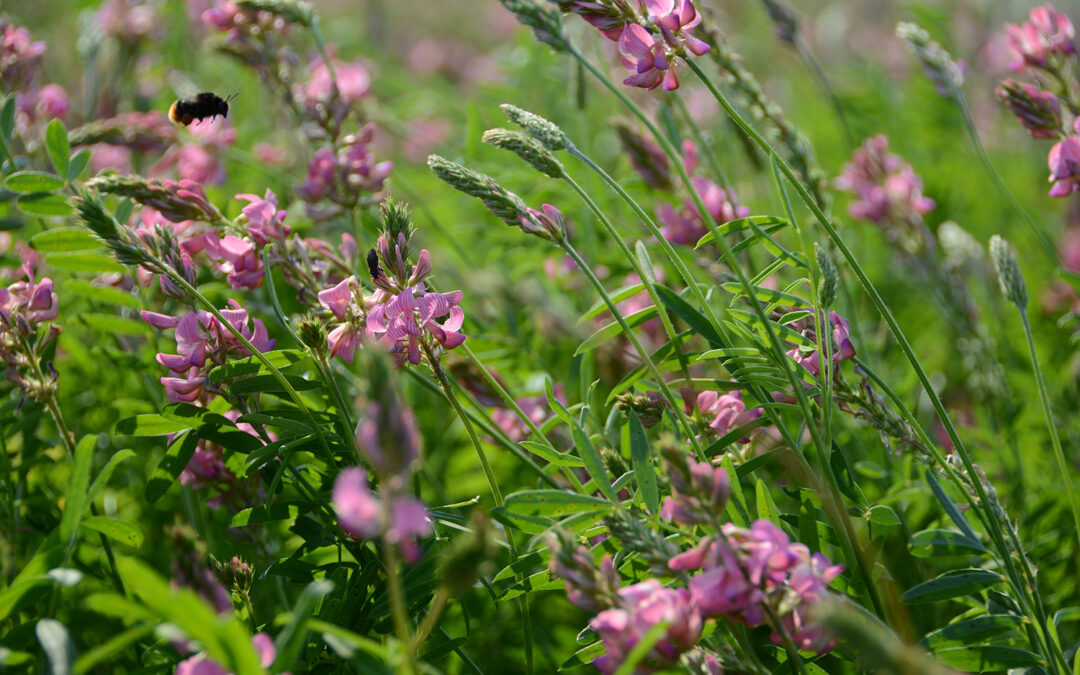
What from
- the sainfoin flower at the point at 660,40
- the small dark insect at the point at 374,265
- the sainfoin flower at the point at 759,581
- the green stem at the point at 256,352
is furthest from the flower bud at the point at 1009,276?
the green stem at the point at 256,352

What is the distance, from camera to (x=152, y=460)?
2391 millimetres

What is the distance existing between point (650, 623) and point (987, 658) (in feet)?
2.19

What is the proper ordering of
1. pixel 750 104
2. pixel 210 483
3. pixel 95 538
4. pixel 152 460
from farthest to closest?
pixel 152 460 → pixel 750 104 → pixel 95 538 → pixel 210 483

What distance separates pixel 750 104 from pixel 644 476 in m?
1.14

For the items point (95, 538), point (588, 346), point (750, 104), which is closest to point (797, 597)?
point (588, 346)

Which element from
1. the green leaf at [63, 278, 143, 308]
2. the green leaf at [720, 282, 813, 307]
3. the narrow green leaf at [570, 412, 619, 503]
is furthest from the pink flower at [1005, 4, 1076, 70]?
the green leaf at [63, 278, 143, 308]

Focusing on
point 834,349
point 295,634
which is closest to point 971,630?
point 834,349

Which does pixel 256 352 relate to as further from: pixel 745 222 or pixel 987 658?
pixel 987 658

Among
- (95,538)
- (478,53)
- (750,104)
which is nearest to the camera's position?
(95,538)

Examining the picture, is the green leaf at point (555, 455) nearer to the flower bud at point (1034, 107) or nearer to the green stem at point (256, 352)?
the green stem at point (256, 352)

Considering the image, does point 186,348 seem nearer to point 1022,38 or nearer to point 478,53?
point 1022,38

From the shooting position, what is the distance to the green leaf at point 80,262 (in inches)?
70.8

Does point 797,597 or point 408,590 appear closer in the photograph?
point 797,597

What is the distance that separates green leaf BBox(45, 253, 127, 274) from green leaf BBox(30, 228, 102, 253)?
0.05ft
